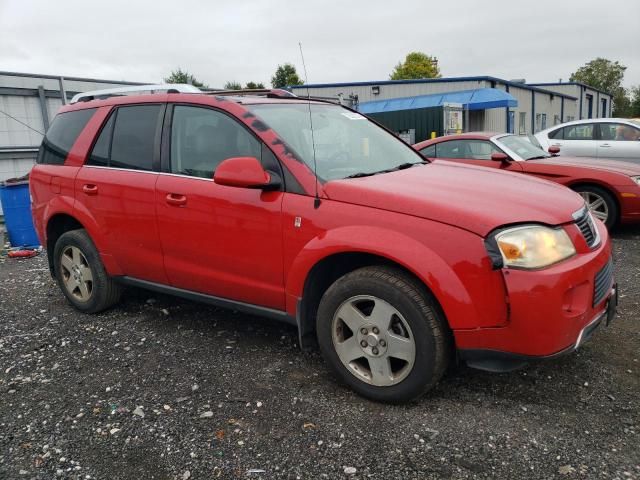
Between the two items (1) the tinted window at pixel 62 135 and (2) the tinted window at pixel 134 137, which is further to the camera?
(1) the tinted window at pixel 62 135

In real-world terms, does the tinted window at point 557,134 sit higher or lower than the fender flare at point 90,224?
higher

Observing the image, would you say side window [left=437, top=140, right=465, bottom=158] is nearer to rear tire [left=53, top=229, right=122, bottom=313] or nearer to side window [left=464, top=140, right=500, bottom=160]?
side window [left=464, top=140, right=500, bottom=160]

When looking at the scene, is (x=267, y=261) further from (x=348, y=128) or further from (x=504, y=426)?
(x=504, y=426)

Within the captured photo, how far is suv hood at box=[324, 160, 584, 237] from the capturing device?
2609mm

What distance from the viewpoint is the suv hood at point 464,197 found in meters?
2.61

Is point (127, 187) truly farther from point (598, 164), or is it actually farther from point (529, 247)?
point (598, 164)

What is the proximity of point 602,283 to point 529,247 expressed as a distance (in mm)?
643

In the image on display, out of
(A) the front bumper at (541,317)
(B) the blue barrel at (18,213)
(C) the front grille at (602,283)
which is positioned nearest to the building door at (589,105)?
(B) the blue barrel at (18,213)

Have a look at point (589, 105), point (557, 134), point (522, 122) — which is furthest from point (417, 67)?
point (557, 134)

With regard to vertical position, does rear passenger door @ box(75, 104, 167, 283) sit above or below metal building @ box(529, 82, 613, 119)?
below

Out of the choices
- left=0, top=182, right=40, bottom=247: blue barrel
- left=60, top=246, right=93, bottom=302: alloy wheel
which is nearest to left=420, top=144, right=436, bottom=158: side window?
left=60, top=246, right=93, bottom=302: alloy wheel

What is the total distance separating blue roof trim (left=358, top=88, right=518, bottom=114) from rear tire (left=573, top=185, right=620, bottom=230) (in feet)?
48.9

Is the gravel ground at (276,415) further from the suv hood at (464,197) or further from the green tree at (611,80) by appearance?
the green tree at (611,80)

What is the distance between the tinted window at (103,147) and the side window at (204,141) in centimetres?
74
